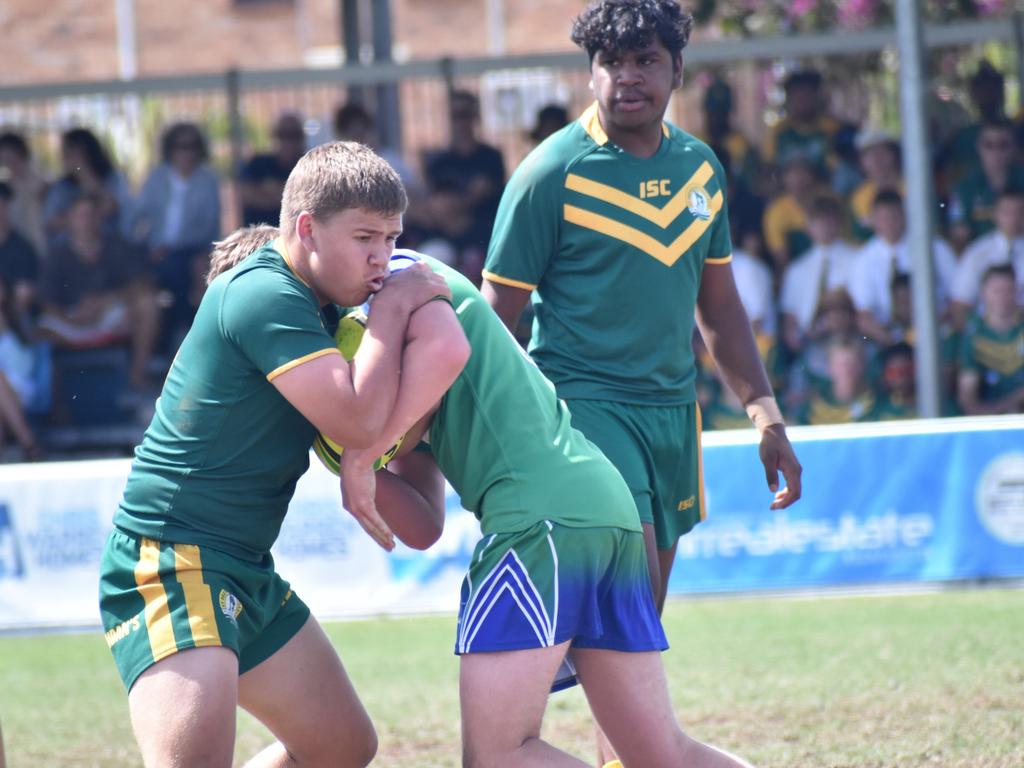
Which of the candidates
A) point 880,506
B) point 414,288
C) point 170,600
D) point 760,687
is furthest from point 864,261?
point 170,600

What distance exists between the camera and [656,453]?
443cm

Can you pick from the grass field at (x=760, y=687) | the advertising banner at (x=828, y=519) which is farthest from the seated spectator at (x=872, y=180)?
the grass field at (x=760, y=687)

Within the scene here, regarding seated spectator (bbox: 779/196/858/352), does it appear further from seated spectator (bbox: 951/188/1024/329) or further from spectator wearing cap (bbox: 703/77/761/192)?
spectator wearing cap (bbox: 703/77/761/192)

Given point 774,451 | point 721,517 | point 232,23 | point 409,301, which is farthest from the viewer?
point 232,23

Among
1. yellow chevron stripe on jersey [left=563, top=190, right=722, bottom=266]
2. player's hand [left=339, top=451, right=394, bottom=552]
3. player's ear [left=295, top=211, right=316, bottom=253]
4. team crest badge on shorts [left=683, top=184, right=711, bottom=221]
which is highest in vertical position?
player's ear [left=295, top=211, right=316, bottom=253]

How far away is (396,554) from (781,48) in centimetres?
520

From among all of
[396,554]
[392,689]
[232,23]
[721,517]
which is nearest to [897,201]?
[721,517]

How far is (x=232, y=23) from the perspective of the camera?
28.0m

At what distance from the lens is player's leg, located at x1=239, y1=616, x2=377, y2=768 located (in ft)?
11.8

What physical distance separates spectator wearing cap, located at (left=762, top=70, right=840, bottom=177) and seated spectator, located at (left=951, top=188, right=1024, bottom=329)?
144 cm

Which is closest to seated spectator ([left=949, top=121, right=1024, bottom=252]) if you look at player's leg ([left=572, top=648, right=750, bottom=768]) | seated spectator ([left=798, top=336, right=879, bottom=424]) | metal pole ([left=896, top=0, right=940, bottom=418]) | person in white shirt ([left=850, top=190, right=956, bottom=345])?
person in white shirt ([left=850, top=190, right=956, bottom=345])

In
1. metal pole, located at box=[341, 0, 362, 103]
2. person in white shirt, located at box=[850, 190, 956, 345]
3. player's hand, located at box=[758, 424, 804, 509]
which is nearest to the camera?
player's hand, located at box=[758, 424, 804, 509]

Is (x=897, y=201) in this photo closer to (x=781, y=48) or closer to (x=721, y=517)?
(x=781, y=48)

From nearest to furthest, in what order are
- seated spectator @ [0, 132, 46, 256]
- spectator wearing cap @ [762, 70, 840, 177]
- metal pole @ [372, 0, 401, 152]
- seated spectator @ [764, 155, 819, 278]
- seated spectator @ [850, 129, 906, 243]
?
seated spectator @ [850, 129, 906, 243] → seated spectator @ [764, 155, 819, 278] → spectator wearing cap @ [762, 70, 840, 177] → seated spectator @ [0, 132, 46, 256] → metal pole @ [372, 0, 401, 152]
